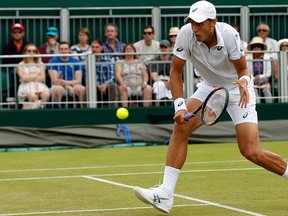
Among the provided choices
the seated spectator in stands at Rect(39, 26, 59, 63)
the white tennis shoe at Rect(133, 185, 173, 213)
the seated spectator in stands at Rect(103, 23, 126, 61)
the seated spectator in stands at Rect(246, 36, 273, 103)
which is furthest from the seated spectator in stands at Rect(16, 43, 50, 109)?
the white tennis shoe at Rect(133, 185, 173, 213)

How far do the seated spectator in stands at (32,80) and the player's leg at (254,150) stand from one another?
344 inches

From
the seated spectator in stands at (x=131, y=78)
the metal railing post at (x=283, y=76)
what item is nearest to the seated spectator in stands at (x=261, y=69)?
the metal railing post at (x=283, y=76)

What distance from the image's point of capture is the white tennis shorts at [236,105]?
7.98m

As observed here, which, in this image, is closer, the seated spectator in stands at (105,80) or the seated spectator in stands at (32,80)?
the seated spectator in stands at (32,80)

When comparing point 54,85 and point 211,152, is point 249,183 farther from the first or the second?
point 54,85

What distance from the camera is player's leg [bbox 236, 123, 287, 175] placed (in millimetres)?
7832

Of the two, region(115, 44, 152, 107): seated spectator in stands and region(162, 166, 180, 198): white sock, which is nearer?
region(162, 166, 180, 198): white sock

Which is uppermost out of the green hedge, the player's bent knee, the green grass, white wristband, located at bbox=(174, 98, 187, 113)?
white wristband, located at bbox=(174, 98, 187, 113)

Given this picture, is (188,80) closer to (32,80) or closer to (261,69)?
(261,69)

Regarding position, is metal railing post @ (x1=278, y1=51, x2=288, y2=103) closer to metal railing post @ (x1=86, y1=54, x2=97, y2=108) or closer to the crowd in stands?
the crowd in stands

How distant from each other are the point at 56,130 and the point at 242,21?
557cm

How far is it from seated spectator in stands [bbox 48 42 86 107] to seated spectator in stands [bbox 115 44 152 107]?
2.30 feet

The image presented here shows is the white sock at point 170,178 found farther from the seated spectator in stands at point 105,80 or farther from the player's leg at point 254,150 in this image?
the seated spectator in stands at point 105,80

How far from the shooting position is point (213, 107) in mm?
7738
